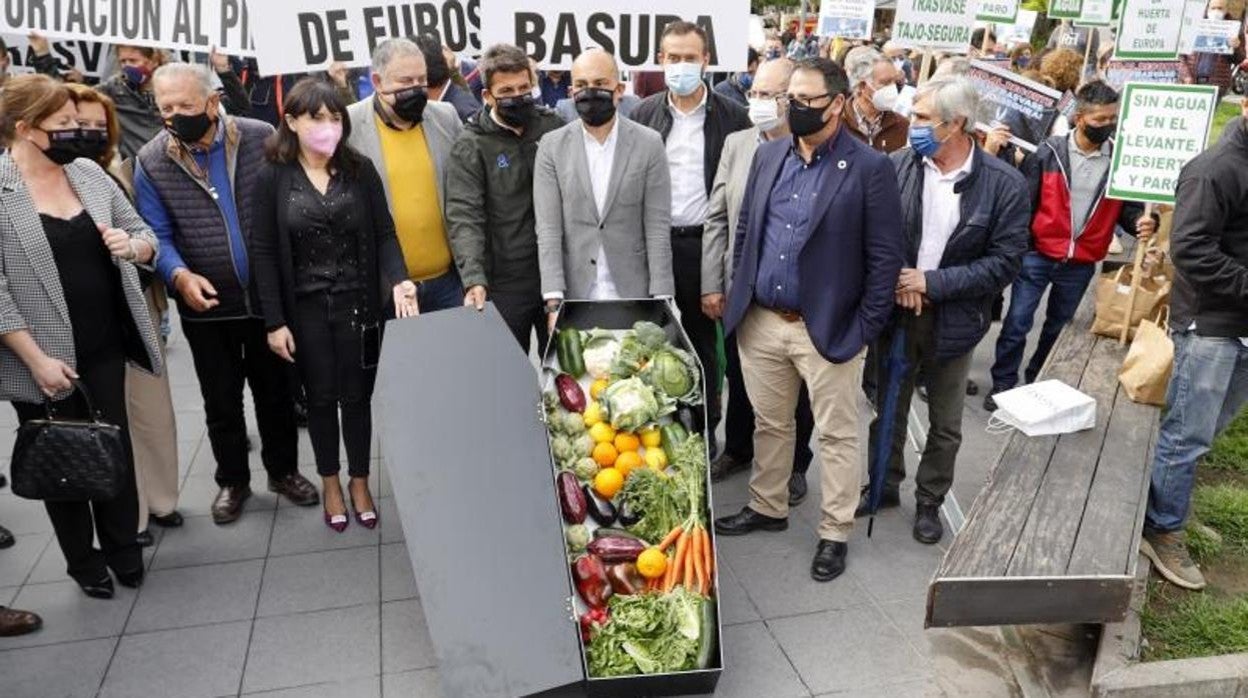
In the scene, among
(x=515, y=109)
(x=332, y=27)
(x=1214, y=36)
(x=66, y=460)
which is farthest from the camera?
(x=1214, y=36)

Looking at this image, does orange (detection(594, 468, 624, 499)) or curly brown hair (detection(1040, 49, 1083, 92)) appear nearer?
orange (detection(594, 468, 624, 499))

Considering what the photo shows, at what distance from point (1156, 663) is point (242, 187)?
4.46 metres

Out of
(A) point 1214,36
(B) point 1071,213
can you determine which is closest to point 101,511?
Result: (B) point 1071,213

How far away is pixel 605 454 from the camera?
404cm

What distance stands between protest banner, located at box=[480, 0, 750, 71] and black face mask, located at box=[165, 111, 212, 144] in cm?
195

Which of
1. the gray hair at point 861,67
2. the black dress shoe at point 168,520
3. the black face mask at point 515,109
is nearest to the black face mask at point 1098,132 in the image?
the gray hair at point 861,67

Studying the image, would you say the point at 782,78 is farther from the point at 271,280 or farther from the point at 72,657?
the point at 72,657

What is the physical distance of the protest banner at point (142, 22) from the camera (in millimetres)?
5645

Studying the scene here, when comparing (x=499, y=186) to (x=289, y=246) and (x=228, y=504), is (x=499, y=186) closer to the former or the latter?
(x=289, y=246)

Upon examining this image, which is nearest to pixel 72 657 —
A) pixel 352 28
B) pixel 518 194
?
pixel 518 194

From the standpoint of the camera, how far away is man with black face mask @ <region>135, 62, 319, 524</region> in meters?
4.19

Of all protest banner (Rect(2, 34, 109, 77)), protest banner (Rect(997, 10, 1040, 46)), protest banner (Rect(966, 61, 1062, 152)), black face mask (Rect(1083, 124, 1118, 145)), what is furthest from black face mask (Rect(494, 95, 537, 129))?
protest banner (Rect(997, 10, 1040, 46))

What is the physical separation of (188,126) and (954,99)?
11.2ft

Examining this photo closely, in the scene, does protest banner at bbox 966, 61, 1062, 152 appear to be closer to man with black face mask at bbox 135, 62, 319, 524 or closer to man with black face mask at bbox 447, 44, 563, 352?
man with black face mask at bbox 447, 44, 563, 352
